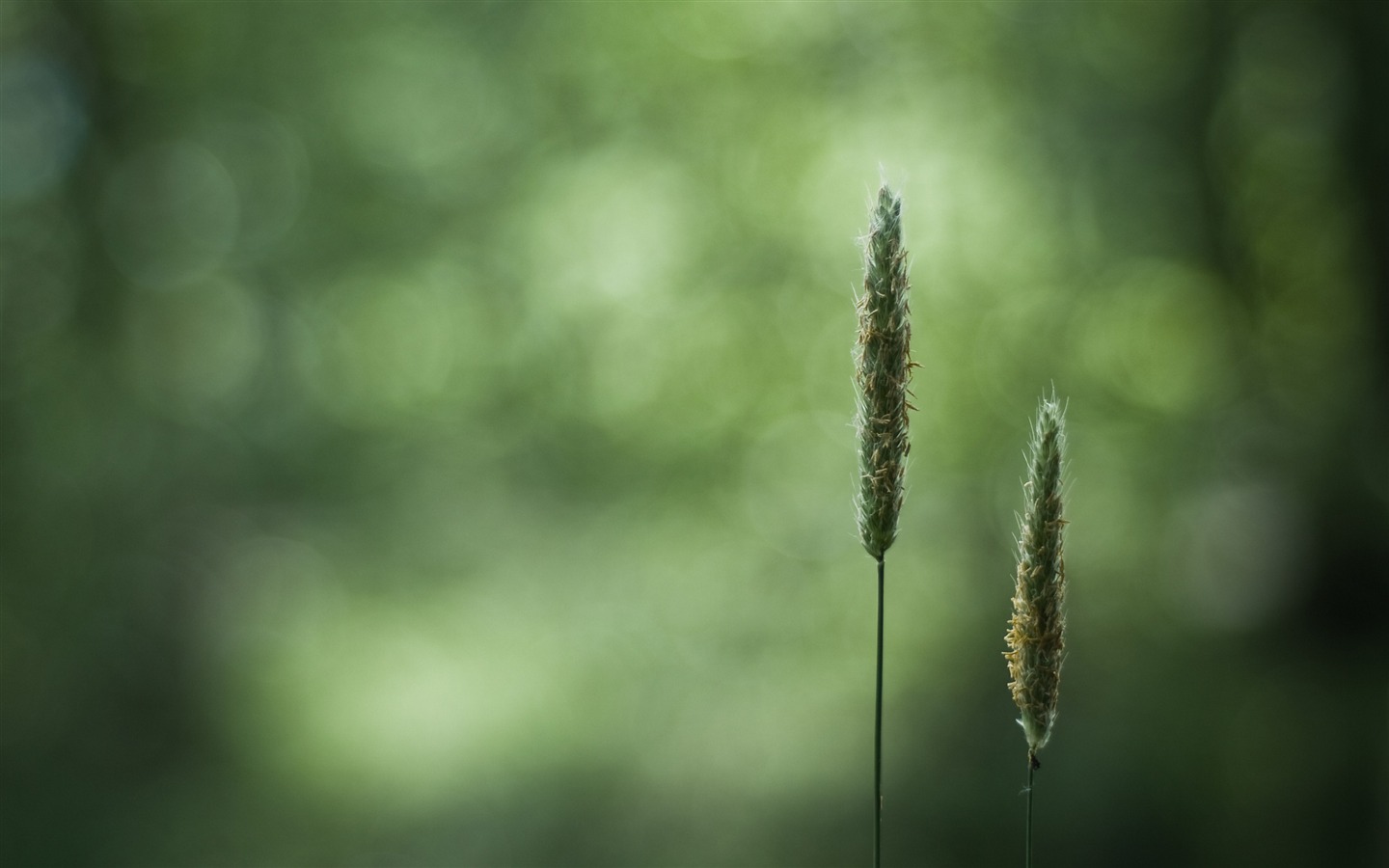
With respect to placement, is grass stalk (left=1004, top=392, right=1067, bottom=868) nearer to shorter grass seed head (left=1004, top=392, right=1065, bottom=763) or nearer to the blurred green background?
shorter grass seed head (left=1004, top=392, right=1065, bottom=763)

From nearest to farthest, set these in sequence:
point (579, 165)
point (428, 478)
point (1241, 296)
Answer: point (1241, 296) → point (579, 165) → point (428, 478)

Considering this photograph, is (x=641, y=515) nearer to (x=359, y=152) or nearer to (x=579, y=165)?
(x=579, y=165)

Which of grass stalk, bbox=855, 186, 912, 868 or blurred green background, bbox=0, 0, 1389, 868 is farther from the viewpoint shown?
blurred green background, bbox=0, 0, 1389, 868

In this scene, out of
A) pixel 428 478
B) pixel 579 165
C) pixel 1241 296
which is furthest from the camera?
pixel 428 478

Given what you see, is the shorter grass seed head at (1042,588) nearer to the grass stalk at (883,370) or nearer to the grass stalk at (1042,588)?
the grass stalk at (1042,588)

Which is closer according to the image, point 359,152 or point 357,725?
point 359,152

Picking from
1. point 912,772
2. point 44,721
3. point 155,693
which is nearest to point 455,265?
point 155,693

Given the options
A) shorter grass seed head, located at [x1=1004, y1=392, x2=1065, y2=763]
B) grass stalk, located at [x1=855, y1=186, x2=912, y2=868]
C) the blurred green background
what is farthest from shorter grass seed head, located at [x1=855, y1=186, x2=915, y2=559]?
the blurred green background

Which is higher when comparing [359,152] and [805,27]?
[805,27]

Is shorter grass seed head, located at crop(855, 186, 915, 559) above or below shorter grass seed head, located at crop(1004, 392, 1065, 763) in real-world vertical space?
above
